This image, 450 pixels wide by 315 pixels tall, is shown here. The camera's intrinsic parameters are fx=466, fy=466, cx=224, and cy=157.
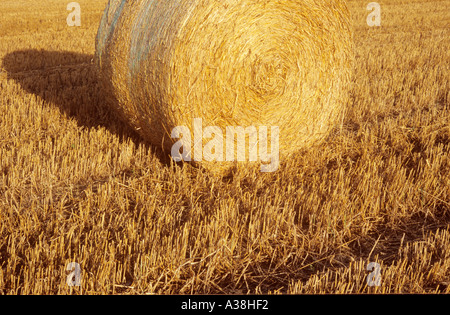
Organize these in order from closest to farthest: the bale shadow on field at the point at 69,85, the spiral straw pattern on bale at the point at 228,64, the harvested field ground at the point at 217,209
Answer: the harvested field ground at the point at 217,209 < the spiral straw pattern on bale at the point at 228,64 < the bale shadow on field at the point at 69,85

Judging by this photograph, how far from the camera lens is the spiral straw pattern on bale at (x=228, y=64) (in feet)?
13.3

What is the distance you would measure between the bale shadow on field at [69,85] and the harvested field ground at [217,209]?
5 centimetres

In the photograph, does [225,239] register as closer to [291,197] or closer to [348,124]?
[291,197]

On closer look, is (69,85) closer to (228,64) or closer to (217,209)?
(228,64)

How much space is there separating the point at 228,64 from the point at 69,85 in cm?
435

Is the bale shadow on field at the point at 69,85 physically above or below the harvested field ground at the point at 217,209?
above

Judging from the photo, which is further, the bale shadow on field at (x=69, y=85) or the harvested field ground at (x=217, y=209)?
Result: the bale shadow on field at (x=69, y=85)

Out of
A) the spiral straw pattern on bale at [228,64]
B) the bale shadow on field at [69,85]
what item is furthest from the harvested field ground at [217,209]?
the spiral straw pattern on bale at [228,64]

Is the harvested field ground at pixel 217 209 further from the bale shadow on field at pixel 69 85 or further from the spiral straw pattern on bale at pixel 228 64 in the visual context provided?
the spiral straw pattern on bale at pixel 228 64

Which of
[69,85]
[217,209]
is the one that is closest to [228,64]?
[217,209]

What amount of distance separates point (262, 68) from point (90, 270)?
241 cm

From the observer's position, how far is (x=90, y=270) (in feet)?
9.66

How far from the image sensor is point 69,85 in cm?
767

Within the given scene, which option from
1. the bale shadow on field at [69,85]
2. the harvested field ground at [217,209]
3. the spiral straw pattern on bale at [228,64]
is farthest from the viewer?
the bale shadow on field at [69,85]
